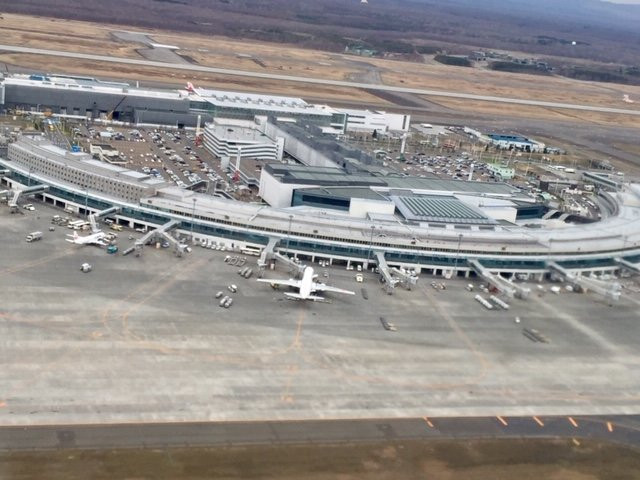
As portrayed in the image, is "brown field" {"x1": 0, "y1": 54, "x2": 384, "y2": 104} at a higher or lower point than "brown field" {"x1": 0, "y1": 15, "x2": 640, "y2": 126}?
lower

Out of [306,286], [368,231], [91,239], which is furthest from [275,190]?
[306,286]

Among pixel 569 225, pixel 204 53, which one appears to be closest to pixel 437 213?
pixel 569 225

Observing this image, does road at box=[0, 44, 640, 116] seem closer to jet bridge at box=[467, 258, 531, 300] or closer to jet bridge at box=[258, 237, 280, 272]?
jet bridge at box=[258, 237, 280, 272]

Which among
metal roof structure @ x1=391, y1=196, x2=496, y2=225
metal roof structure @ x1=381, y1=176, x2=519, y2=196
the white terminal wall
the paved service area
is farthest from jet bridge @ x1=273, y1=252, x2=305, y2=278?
metal roof structure @ x1=381, y1=176, x2=519, y2=196

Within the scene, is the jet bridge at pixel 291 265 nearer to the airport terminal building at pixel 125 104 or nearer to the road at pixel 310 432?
the road at pixel 310 432

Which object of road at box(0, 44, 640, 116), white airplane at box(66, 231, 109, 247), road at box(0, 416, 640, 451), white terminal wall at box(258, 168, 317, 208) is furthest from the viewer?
road at box(0, 44, 640, 116)

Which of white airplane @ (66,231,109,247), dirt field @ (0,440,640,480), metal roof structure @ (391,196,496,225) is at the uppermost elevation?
metal roof structure @ (391,196,496,225)
